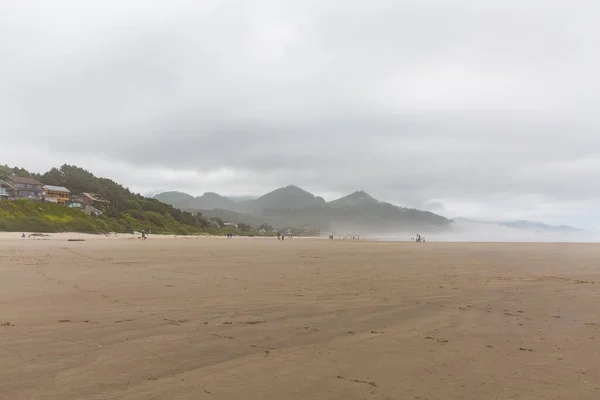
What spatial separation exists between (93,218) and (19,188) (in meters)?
30.2

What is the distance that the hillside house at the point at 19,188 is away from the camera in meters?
88.0

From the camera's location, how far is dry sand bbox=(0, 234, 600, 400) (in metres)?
4.77

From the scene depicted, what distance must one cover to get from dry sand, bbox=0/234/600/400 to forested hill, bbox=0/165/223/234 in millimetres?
53115

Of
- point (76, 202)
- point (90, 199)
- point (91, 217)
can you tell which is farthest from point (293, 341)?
point (76, 202)

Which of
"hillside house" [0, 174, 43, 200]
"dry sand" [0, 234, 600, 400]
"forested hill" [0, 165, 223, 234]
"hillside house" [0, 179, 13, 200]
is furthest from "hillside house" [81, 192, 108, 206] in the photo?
"dry sand" [0, 234, 600, 400]

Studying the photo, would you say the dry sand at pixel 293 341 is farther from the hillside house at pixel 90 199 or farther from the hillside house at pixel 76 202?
the hillside house at pixel 76 202

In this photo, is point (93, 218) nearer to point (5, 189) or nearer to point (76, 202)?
point (76, 202)

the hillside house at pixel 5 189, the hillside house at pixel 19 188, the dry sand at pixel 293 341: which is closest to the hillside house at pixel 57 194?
the hillside house at pixel 19 188

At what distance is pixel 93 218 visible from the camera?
242ft

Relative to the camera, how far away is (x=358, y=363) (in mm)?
5668

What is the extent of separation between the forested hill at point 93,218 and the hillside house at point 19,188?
45.4ft

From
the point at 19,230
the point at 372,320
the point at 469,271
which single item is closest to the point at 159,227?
the point at 19,230

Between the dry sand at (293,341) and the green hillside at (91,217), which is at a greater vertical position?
the green hillside at (91,217)

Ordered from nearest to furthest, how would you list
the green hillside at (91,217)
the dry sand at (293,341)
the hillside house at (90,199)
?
1. the dry sand at (293,341)
2. the green hillside at (91,217)
3. the hillside house at (90,199)
